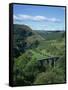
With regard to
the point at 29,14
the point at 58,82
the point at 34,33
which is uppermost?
the point at 29,14

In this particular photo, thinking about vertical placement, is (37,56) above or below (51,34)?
below

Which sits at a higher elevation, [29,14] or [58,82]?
[29,14]

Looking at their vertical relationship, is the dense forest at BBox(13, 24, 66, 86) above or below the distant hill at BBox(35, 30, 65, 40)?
below

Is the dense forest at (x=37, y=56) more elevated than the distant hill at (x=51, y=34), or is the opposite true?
the distant hill at (x=51, y=34)

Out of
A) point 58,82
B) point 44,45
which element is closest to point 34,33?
point 44,45

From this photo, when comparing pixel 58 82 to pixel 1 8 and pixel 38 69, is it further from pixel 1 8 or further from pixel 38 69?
pixel 1 8

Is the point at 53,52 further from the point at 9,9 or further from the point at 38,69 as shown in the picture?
the point at 9,9

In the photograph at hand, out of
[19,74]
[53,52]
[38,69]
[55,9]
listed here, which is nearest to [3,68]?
[19,74]
